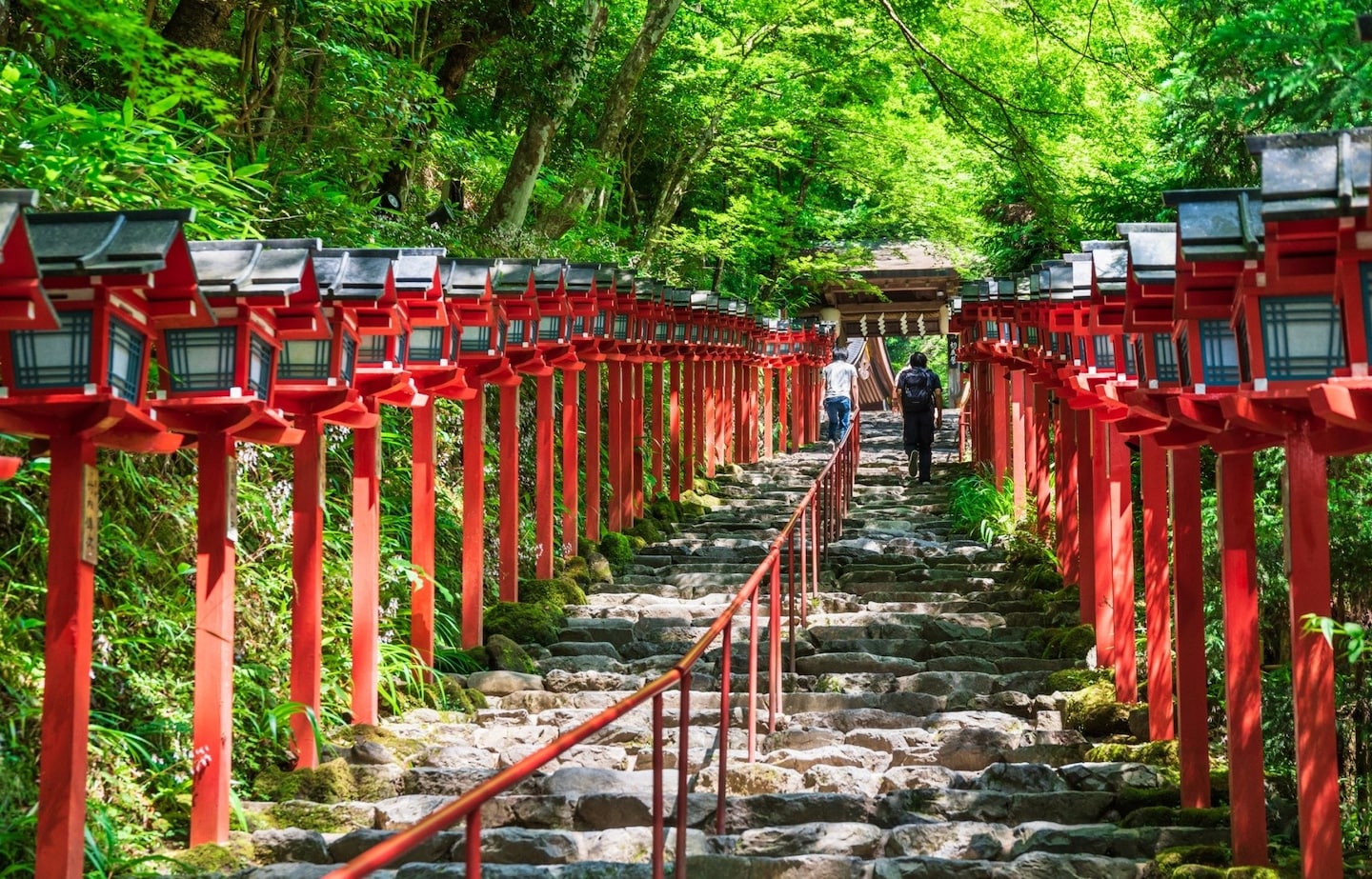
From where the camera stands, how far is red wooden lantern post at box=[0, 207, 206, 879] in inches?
217

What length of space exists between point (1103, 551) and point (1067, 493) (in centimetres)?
271

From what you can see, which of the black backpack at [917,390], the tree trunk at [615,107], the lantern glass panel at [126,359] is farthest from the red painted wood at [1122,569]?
Result: the black backpack at [917,390]

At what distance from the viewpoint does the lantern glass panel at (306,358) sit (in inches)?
313

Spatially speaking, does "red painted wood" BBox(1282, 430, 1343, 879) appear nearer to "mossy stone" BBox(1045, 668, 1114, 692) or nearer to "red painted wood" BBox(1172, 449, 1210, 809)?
"red painted wood" BBox(1172, 449, 1210, 809)

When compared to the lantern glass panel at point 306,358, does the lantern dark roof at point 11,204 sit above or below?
above

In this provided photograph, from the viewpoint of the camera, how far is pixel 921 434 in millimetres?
21734

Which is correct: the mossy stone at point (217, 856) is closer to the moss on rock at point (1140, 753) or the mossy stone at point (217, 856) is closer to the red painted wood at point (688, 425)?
the moss on rock at point (1140, 753)

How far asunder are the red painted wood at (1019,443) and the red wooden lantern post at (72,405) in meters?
11.3

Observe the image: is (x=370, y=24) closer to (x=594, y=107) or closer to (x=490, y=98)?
(x=490, y=98)

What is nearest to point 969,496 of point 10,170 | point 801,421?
point 10,170

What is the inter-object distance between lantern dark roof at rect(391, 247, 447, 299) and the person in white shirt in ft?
43.7

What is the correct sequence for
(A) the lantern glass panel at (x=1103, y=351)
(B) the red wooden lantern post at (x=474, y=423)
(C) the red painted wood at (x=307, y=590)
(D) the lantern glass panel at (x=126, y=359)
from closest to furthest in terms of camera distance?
(D) the lantern glass panel at (x=126, y=359) < (C) the red painted wood at (x=307, y=590) < (A) the lantern glass panel at (x=1103, y=351) < (B) the red wooden lantern post at (x=474, y=423)

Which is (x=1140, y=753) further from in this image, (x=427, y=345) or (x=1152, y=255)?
(x=427, y=345)

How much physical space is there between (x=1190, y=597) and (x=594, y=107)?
1497 cm
